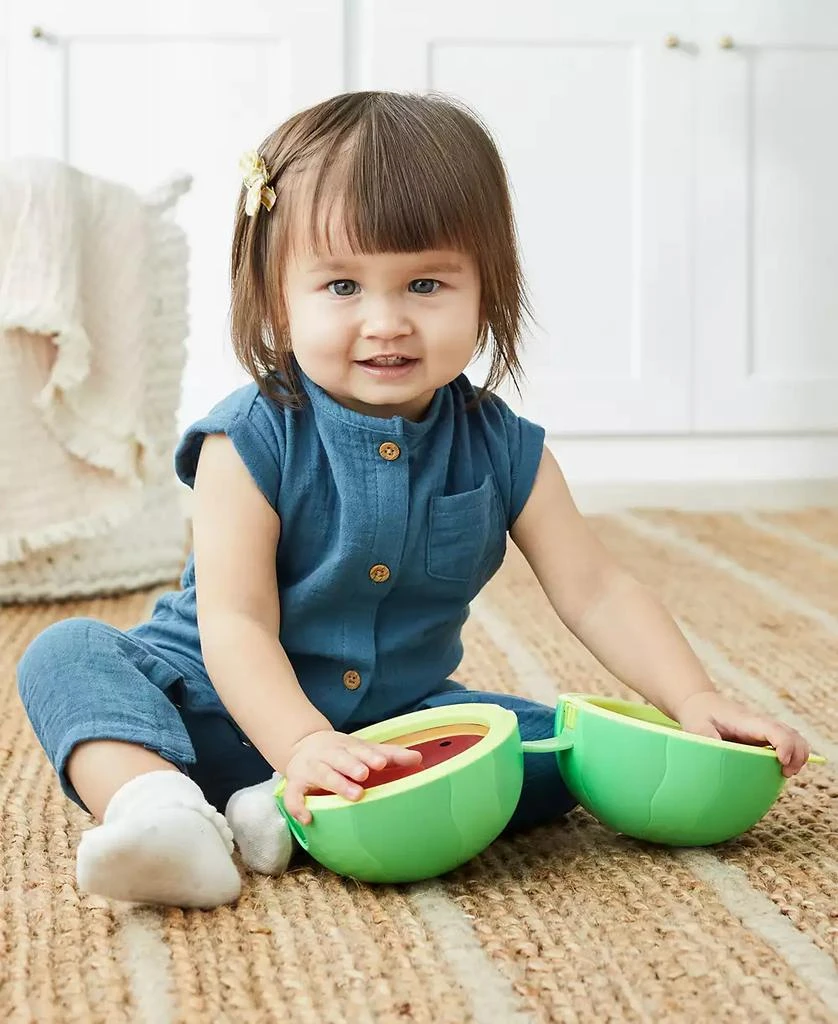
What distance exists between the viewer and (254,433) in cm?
79

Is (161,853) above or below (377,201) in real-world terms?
below

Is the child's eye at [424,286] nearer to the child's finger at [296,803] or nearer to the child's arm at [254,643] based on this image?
the child's arm at [254,643]

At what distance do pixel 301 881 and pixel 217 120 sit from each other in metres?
1.79

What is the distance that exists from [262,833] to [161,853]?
0.09 m

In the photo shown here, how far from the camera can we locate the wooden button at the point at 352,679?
81 centimetres

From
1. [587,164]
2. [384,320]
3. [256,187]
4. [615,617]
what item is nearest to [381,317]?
[384,320]

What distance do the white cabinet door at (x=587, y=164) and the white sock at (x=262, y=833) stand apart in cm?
162

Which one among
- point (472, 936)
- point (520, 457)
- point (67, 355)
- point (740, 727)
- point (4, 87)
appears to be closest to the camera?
point (472, 936)

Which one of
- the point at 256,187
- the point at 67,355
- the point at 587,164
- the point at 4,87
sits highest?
the point at 4,87

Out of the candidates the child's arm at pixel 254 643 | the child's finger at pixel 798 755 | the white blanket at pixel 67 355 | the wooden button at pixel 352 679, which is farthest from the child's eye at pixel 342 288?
the white blanket at pixel 67 355

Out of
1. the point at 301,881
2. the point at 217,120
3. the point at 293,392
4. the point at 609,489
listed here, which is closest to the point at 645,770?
the point at 301,881

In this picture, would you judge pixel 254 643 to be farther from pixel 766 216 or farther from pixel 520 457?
pixel 766 216

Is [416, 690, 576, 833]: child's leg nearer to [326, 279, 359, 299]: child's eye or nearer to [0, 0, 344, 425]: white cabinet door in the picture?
[326, 279, 359, 299]: child's eye

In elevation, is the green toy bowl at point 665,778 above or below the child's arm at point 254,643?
below
